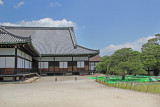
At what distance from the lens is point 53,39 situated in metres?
33.8

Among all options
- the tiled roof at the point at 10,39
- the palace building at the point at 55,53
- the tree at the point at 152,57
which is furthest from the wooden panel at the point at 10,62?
the tree at the point at 152,57

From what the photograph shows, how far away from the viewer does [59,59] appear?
1172 inches

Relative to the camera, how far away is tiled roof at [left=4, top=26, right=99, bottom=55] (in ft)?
97.9

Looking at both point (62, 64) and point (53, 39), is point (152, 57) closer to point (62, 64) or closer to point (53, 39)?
point (62, 64)

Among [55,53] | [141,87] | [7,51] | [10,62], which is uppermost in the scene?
[55,53]

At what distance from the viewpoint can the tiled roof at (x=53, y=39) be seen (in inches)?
1175

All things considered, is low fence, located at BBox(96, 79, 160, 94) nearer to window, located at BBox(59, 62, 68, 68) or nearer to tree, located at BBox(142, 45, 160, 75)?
tree, located at BBox(142, 45, 160, 75)

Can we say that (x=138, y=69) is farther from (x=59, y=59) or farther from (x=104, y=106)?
(x=59, y=59)

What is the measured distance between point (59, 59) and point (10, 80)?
47.5 feet

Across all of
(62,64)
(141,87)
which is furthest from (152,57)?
(62,64)

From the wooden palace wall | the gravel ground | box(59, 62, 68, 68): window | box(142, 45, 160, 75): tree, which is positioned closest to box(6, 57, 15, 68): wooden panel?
the gravel ground

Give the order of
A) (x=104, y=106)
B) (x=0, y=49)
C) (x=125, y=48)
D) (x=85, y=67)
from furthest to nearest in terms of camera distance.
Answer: (x=85, y=67)
(x=125, y=48)
(x=0, y=49)
(x=104, y=106)

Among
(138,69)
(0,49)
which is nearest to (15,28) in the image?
(0,49)

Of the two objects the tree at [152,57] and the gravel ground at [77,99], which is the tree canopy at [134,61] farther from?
the gravel ground at [77,99]
